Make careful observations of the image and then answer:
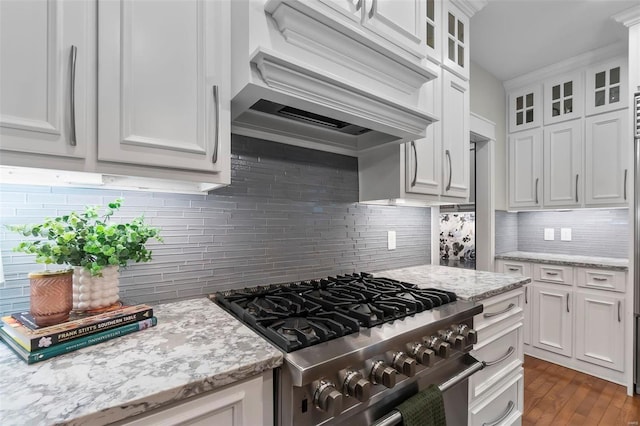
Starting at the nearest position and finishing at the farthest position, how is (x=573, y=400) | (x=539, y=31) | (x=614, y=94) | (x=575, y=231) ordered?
(x=573, y=400), (x=539, y=31), (x=614, y=94), (x=575, y=231)

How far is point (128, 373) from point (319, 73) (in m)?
1.03

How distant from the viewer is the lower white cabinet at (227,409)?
26.3 inches

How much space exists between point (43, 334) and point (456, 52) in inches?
94.9

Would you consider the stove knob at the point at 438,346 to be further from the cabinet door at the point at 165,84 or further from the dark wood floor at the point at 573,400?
the dark wood floor at the point at 573,400

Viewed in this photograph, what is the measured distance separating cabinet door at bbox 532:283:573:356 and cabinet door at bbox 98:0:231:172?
320 centimetres

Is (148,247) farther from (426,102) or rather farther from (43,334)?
(426,102)

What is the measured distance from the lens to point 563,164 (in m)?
3.03

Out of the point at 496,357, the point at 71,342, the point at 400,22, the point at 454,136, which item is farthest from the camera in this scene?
the point at 454,136

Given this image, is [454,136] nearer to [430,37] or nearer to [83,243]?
[430,37]

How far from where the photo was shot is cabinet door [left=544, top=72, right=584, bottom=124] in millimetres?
2949

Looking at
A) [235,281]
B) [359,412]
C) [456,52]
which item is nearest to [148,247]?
[235,281]

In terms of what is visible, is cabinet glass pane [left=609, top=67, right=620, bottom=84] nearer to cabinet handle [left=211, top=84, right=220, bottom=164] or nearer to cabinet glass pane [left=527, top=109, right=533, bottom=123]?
cabinet glass pane [left=527, top=109, right=533, bottom=123]

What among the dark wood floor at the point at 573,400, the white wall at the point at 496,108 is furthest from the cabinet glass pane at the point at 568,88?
the dark wood floor at the point at 573,400

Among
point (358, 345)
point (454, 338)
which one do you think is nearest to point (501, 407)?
point (454, 338)
